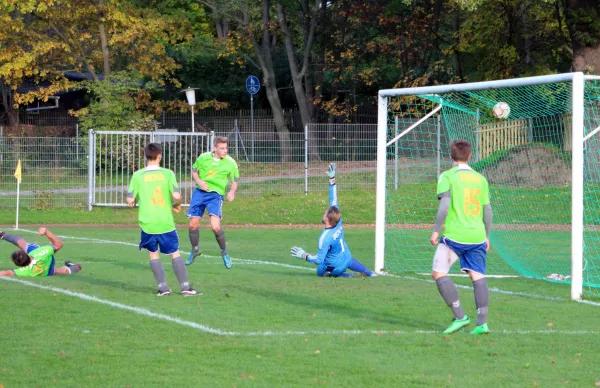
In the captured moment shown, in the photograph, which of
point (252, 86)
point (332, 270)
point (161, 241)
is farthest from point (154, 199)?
point (252, 86)

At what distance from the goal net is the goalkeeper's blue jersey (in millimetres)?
1085

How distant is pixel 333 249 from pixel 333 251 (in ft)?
0.16

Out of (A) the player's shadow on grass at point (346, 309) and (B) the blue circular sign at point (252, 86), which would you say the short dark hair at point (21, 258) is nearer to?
(A) the player's shadow on grass at point (346, 309)

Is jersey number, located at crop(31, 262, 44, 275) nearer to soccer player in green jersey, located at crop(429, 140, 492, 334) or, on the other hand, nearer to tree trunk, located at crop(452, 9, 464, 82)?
soccer player in green jersey, located at crop(429, 140, 492, 334)

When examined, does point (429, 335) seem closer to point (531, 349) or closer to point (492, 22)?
point (531, 349)

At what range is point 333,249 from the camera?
40.3ft

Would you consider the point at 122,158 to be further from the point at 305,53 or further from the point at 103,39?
the point at 305,53

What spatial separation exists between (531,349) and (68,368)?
3783 millimetres

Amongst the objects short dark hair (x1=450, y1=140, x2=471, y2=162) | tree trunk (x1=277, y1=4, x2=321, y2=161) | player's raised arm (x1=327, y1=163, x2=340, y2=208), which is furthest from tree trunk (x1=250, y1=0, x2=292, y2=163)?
short dark hair (x1=450, y1=140, x2=471, y2=162)

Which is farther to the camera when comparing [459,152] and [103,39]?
[103,39]

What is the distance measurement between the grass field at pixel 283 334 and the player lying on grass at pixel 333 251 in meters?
0.28

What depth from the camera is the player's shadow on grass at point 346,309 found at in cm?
880

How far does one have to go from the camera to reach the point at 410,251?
16.6 metres

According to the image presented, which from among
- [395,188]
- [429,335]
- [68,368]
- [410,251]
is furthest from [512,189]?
[68,368]
